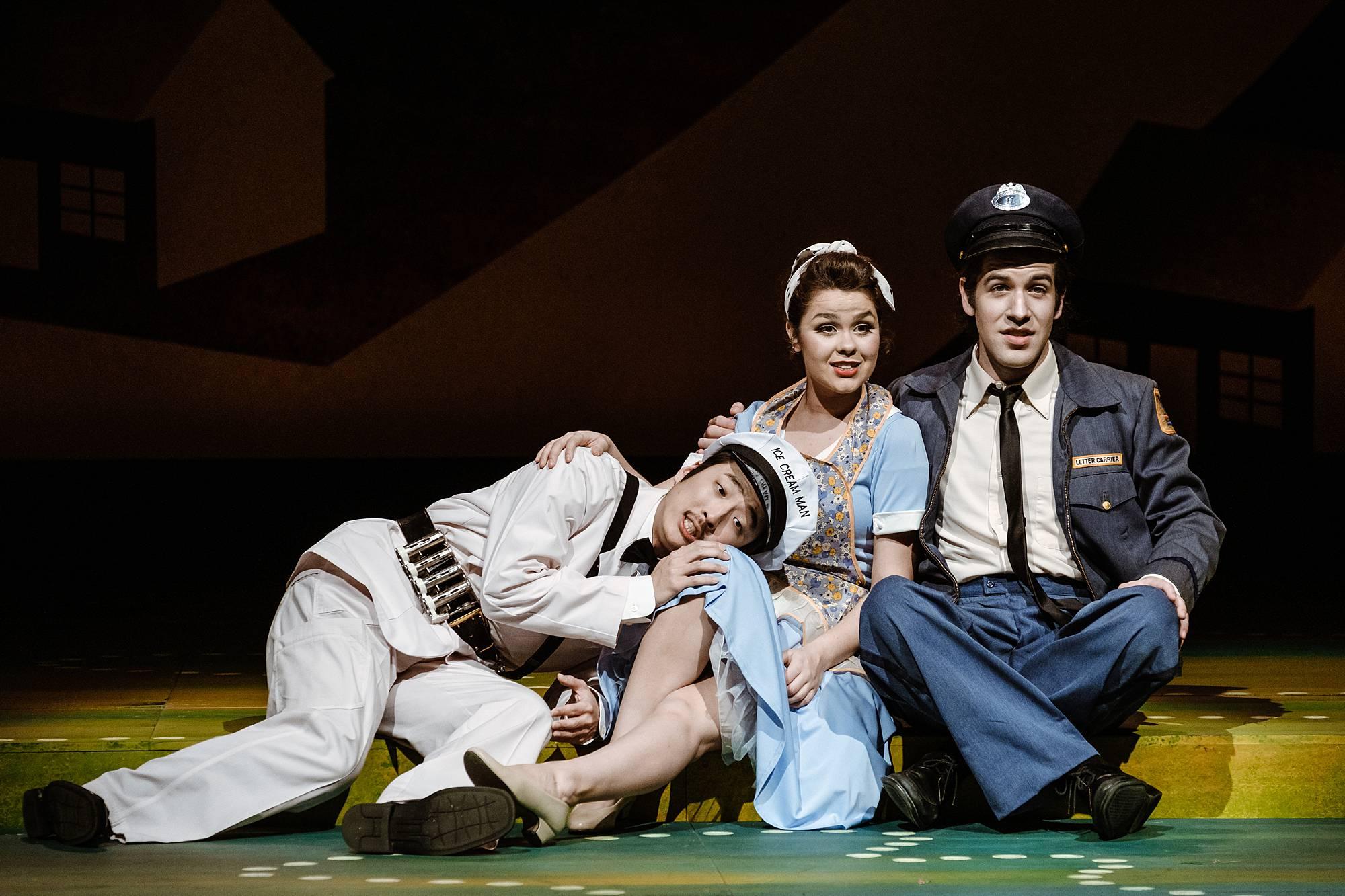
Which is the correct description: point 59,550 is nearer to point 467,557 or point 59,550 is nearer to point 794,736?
point 467,557

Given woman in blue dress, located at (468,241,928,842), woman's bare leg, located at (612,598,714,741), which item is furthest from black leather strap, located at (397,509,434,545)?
woman's bare leg, located at (612,598,714,741)

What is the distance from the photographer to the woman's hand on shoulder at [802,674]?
2510 mm

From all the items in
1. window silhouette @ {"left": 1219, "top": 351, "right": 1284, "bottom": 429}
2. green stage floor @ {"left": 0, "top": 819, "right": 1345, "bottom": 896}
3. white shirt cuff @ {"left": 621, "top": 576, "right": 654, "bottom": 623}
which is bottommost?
green stage floor @ {"left": 0, "top": 819, "right": 1345, "bottom": 896}

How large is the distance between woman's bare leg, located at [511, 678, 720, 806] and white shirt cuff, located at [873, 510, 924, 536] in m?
0.46

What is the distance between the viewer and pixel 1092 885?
2.07 m

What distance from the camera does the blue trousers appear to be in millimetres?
2369

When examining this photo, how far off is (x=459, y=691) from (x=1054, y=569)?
1.11 m

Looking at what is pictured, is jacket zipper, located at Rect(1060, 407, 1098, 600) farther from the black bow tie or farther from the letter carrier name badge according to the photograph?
the black bow tie

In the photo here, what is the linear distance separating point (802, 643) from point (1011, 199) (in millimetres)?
935

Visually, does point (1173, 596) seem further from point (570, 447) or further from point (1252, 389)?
point (1252, 389)

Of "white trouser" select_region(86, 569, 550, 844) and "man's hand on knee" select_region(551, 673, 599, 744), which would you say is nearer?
"white trouser" select_region(86, 569, 550, 844)

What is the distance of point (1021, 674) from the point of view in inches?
97.7

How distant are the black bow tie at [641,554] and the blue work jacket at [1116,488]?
51cm

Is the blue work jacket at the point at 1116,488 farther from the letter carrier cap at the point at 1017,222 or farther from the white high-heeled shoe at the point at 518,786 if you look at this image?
the white high-heeled shoe at the point at 518,786
